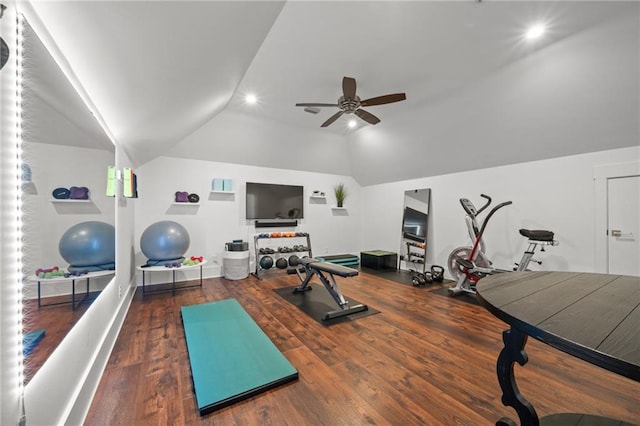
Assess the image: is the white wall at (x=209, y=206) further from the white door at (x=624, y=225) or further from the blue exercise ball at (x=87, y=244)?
the white door at (x=624, y=225)

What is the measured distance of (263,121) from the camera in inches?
192

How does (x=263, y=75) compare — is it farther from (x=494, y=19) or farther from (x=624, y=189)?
(x=624, y=189)

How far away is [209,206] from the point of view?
5.17 m

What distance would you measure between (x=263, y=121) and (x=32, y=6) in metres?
4.03

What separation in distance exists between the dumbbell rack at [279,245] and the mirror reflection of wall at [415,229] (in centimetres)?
230

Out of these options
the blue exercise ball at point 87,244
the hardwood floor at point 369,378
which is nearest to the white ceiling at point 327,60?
the blue exercise ball at point 87,244

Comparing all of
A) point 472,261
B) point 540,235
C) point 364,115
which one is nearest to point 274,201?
point 364,115

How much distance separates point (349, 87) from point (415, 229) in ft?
12.7

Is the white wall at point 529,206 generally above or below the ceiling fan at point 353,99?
below

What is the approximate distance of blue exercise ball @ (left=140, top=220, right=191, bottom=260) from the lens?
3943 mm

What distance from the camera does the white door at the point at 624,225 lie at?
313cm

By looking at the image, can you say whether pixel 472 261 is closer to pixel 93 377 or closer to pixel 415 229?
pixel 415 229

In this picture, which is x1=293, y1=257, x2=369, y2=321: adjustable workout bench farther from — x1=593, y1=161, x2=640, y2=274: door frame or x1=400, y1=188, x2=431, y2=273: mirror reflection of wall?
x1=593, y1=161, x2=640, y2=274: door frame

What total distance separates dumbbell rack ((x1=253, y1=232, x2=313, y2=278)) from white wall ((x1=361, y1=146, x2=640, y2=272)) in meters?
2.90
